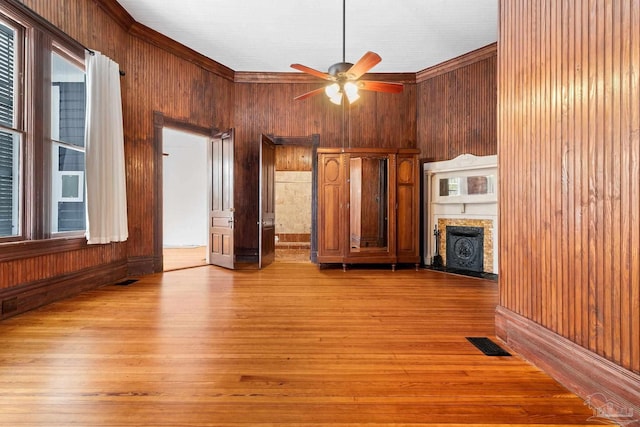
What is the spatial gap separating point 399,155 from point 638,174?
396 centimetres

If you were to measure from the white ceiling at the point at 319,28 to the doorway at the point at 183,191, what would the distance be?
3.52m

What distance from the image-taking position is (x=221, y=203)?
5344 mm

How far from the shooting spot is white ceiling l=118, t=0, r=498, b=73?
401 centimetres

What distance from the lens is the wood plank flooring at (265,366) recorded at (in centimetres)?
151

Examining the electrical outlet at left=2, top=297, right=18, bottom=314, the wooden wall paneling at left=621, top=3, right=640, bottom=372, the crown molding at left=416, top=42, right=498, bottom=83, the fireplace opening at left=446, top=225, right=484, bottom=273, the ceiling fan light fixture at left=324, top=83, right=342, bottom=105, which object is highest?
the crown molding at left=416, top=42, right=498, bottom=83

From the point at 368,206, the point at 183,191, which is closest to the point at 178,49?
the point at 368,206

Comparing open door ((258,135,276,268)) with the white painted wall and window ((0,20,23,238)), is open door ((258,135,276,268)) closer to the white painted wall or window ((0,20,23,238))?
window ((0,20,23,238))

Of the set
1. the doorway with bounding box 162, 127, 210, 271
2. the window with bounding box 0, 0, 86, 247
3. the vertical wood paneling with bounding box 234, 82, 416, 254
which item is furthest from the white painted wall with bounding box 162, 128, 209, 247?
the window with bounding box 0, 0, 86, 247

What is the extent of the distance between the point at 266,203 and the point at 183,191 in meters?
3.95

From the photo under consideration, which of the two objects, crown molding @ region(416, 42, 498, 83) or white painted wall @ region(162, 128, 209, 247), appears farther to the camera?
white painted wall @ region(162, 128, 209, 247)

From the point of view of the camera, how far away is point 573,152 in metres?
1.71

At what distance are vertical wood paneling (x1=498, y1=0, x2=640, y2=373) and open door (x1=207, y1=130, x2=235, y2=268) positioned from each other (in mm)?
3983

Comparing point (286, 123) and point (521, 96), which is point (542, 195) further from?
point (286, 123)

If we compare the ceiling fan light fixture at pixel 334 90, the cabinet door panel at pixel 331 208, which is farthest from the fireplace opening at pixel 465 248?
the ceiling fan light fixture at pixel 334 90
